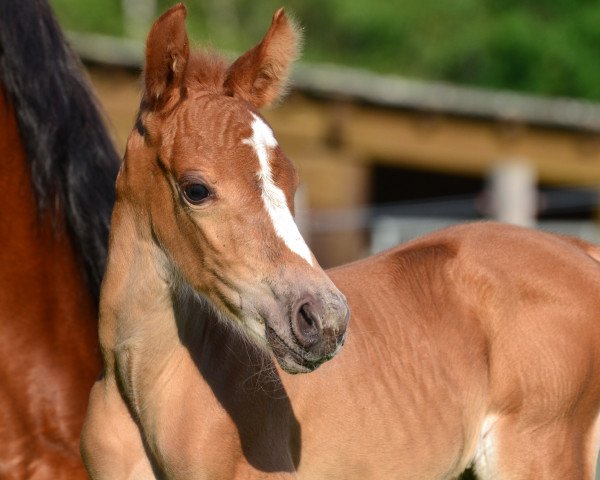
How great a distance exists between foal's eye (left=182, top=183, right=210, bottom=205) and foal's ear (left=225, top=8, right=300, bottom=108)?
350 mm

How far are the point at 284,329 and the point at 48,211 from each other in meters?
1.15

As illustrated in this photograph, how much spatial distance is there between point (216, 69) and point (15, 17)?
86 cm

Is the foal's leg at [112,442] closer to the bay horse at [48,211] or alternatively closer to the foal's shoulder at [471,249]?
the bay horse at [48,211]

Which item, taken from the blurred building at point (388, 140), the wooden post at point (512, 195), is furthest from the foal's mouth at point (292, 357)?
the blurred building at point (388, 140)

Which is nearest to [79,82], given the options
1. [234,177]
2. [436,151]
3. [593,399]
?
[234,177]

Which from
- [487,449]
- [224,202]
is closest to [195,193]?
[224,202]

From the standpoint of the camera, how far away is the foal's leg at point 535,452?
3.58 meters

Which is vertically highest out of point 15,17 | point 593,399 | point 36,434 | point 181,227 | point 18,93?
point 15,17

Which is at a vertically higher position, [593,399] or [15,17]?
[15,17]

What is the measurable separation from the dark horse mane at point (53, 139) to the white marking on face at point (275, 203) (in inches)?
34.6

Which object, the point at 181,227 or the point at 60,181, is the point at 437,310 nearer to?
the point at 181,227

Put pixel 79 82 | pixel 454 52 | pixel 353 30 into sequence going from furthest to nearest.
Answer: pixel 353 30
pixel 454 52
pixel 79 82

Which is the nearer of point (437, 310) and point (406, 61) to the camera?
point (437, 310)

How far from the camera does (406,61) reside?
85.9ft
